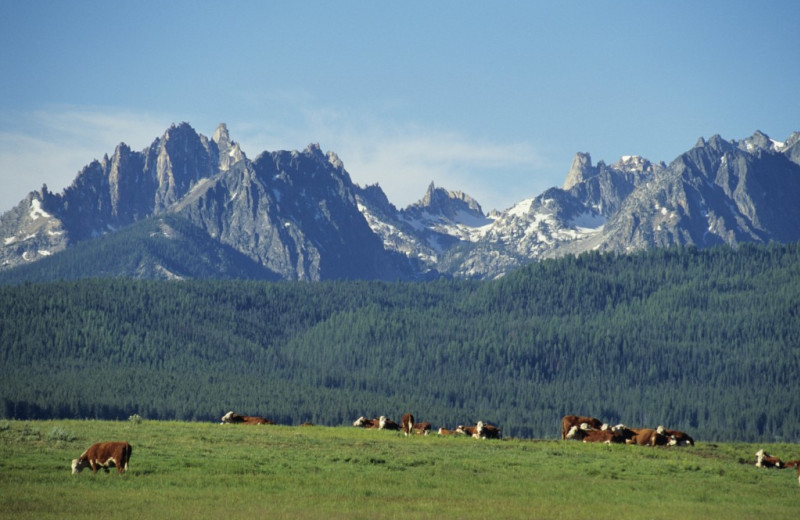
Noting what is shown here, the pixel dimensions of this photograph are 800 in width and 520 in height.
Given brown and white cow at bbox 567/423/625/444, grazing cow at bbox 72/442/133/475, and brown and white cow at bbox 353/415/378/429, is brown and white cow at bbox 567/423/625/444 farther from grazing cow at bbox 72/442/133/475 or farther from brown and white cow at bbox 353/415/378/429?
grazing cow at bbox 72/442/133/475

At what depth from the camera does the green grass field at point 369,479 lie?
47531 millimetres

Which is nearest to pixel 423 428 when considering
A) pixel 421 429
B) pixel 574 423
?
pixel 421 429

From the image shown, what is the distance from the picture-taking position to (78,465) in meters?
52.9

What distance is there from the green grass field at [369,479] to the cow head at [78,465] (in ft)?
1.93

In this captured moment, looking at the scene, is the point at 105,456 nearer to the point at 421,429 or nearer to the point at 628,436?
the point at 421,429

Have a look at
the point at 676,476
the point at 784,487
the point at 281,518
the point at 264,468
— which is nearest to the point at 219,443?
the point at 264,468

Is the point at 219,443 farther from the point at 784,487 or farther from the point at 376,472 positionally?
the point at 784,487

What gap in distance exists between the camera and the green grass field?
47.5 meters

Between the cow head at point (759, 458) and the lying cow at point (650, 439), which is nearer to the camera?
the cow head at point (759, 458)

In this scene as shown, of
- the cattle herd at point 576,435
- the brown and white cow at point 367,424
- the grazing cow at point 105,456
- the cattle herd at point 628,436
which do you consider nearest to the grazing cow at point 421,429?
the cattle herd at point 576,435

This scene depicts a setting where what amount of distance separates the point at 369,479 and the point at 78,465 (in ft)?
46.2

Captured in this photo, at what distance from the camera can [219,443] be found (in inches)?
2635

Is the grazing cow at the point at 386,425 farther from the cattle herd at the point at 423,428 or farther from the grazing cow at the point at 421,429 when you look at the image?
the grazing cow at the point at 421,429

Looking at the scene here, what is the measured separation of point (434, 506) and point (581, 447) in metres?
24.9
